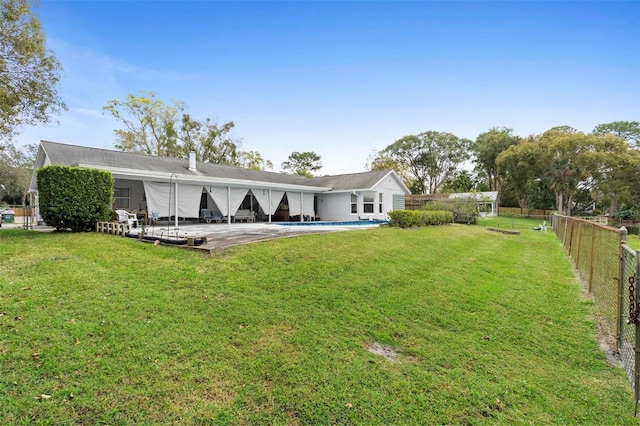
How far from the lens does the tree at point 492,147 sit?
42719mm

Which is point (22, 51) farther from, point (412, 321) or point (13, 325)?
point (412, 321)

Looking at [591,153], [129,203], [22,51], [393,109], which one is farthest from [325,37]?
[591,153]

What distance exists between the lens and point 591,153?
30781 millimetres

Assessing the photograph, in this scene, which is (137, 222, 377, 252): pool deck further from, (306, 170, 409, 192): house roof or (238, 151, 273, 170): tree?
(238, 151, 273, 170): tree

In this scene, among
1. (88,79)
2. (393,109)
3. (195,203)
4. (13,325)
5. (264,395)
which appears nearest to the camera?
(264,395)

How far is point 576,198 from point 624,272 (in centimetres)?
4616

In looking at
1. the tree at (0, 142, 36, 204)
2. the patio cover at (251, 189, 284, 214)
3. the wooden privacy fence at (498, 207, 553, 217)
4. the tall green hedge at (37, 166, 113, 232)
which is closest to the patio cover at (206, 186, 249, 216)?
the patio cover at (251, 189, 284, 214)

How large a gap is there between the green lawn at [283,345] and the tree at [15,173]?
134ft

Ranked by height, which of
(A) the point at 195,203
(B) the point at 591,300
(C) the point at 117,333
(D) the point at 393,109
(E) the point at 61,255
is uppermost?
(D) the point at 393,109

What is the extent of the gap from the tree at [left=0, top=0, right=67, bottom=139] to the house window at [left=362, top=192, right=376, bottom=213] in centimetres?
1591

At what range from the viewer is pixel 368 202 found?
21.0 meters

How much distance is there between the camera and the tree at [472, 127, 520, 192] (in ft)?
140

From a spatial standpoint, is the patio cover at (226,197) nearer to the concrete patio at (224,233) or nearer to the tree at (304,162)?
the concrete patio at (224,233)

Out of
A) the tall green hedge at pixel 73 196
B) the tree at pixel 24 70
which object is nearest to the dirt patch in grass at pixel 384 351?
the tall green hedge at pixel 73 196
